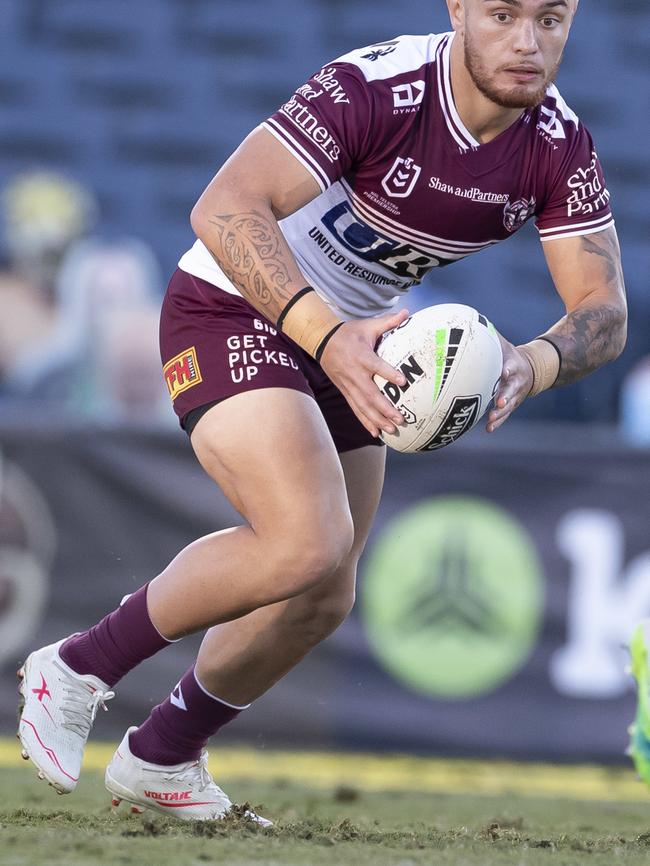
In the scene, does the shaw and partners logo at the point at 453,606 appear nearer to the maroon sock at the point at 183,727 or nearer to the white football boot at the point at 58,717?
the maroon sock at the point at 183,727

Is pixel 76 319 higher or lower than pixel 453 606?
higher

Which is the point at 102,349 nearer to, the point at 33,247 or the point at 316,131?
the point at 33,247

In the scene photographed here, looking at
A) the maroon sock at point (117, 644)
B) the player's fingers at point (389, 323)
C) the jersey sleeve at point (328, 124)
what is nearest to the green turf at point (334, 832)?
the maroon sock at point (117, 644)

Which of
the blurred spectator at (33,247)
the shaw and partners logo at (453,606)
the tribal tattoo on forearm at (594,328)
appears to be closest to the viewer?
the tribal tattoo on forearm at (594,328)

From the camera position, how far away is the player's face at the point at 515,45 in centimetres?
372

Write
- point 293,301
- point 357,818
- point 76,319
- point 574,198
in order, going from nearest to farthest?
1. point 293,301
2. point 574,198
3. point 357,818
4. point 76,319

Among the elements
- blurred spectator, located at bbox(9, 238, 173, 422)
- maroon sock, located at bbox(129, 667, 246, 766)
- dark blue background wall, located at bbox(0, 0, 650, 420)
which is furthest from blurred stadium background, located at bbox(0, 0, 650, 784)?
dark blue background wall, located at bbox(0, 0, 650, 420)

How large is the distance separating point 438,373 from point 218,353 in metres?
0.69

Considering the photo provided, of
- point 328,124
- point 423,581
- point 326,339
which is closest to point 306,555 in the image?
point 326,339

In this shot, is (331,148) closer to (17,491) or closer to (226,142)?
(17,491)

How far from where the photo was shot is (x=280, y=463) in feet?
12.1

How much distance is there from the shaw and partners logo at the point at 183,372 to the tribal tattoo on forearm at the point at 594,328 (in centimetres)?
96

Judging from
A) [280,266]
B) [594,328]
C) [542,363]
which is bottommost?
[542,363]

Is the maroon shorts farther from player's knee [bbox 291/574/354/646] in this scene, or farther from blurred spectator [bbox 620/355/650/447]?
blurred spectator [bbox 620/355/650/447]
